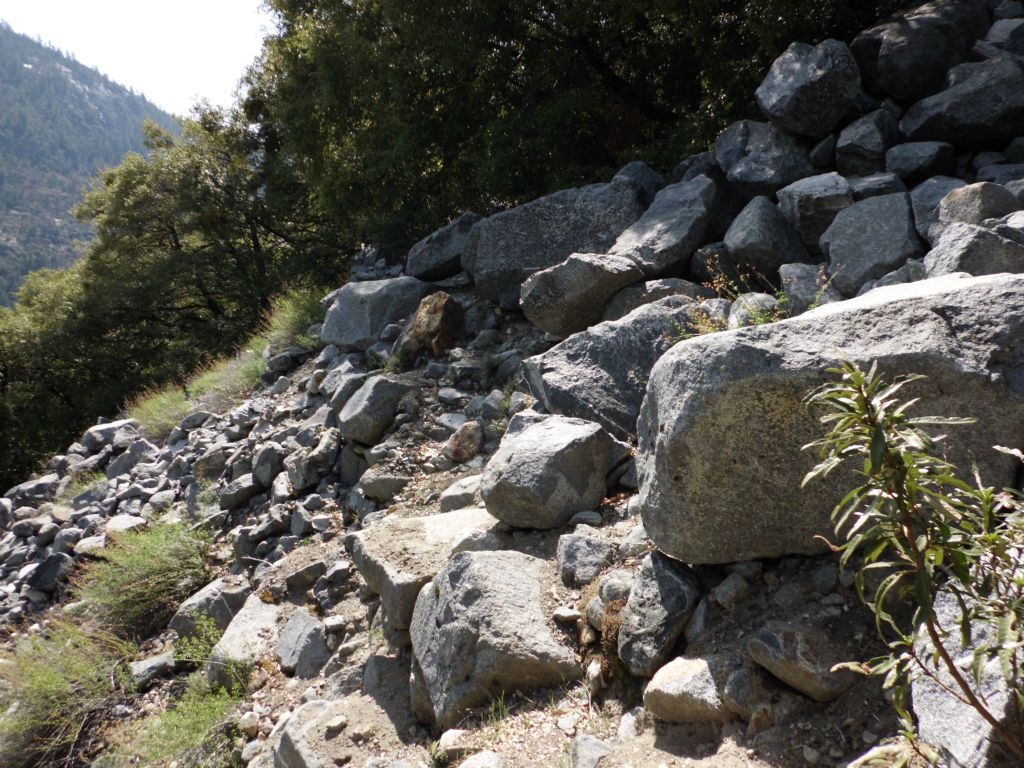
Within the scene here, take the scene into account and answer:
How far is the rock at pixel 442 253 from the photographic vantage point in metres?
8.20

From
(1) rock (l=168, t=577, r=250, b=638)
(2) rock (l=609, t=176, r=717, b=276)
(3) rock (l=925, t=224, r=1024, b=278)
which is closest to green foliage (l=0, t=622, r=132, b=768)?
(1) rock (l=168, t=577, r=250, b=638)

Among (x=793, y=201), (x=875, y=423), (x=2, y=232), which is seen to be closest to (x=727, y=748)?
(x=875, y=423)

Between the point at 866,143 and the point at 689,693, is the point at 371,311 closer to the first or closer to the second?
the point at 866,143

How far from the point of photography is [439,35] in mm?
9695

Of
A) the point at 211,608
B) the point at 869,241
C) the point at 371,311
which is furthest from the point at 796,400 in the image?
the point at 371,311

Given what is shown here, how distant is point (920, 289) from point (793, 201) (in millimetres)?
2823

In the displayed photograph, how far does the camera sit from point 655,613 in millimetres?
3016

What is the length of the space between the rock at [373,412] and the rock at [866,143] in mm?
3900

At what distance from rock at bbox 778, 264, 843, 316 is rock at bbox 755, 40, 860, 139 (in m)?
1.97

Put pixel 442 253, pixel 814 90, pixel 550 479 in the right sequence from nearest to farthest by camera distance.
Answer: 1. pixel 550 479
2. pixel 814 90
3. pixel 442 253

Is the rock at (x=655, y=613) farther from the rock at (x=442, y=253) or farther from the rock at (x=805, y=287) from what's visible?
the rock at (x=442, y=253)

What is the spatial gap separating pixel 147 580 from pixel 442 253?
13.9 feet

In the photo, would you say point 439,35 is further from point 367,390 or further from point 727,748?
point 727,748

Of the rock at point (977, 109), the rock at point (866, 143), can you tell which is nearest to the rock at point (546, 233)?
the rock at point (866, 143)
